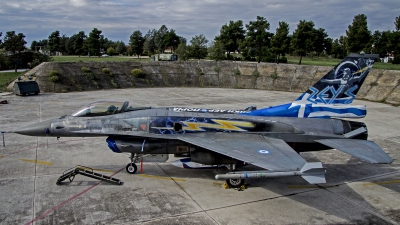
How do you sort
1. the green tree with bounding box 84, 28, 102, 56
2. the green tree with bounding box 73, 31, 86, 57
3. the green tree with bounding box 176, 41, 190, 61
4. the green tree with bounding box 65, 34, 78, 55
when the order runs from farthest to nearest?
the green tree with bounding box 65, 34, 78, 55 < the green tree with bounding box 73, 31, 86, 57 < the green tree with bounding box 84, 28, 102, 56 < the green tree with bounding box 176, 41, 190, 61

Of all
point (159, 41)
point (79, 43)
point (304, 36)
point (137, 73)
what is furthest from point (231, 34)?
point (79, 43)

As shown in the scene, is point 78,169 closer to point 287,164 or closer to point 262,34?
point 287,164

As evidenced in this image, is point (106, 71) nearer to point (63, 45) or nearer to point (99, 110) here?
point (99, 110)

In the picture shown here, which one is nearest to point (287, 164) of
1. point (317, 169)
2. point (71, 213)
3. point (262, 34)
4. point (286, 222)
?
point (317, 169)

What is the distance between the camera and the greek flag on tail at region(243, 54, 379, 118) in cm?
1285

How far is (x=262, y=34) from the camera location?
53.7 m

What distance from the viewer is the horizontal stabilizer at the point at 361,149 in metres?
9.55

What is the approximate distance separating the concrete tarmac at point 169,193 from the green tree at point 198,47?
51005mm

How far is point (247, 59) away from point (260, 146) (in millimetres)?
51931

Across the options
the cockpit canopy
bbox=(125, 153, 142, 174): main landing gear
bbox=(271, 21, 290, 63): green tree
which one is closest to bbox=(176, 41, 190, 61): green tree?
bbox=(271, 21, 290, 63): green tree

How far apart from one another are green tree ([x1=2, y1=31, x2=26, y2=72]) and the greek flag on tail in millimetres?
54938

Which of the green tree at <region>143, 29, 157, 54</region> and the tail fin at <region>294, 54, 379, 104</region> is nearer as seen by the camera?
the tail fin at <region>294, 54, 379, 104</region>

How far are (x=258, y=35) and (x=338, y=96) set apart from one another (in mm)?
43218

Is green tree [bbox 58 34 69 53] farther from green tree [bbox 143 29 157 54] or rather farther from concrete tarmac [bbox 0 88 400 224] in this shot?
concrete tarmac [bbox 0 88 400 224]
